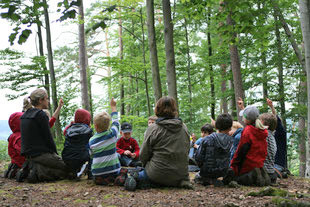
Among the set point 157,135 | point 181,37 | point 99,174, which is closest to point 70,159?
point 99,174

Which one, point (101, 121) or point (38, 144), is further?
point (38, 144)

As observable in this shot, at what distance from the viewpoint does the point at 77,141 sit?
181 inches

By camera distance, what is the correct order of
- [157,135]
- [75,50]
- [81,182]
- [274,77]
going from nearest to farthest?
[157,135] < [81,182] < [274,77] < [75,50]

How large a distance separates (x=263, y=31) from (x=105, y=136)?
3.40 metres

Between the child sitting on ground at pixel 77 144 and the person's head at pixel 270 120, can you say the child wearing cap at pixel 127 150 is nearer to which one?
the child sitting on ground at pixel 77 144

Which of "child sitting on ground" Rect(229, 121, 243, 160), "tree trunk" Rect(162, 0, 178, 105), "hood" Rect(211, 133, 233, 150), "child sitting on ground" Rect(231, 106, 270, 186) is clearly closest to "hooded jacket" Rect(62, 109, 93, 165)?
"hood" Rect(211, 133, 233, 150)

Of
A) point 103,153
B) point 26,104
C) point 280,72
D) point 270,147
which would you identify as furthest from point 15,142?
point 280,72

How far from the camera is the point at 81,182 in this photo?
4578mm

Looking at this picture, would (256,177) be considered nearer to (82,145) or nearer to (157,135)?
(157,135)

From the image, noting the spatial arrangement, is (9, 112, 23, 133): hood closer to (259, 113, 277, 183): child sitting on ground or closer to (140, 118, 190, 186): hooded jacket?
(140, 118, 190, 186): hooded jacket

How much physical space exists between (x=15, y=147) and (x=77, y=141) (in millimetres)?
Answer: 1222

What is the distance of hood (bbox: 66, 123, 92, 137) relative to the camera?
14.9ft

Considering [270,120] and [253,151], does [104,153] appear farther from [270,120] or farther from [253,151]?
[270,120]

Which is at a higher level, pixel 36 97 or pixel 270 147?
pixel 36 97
